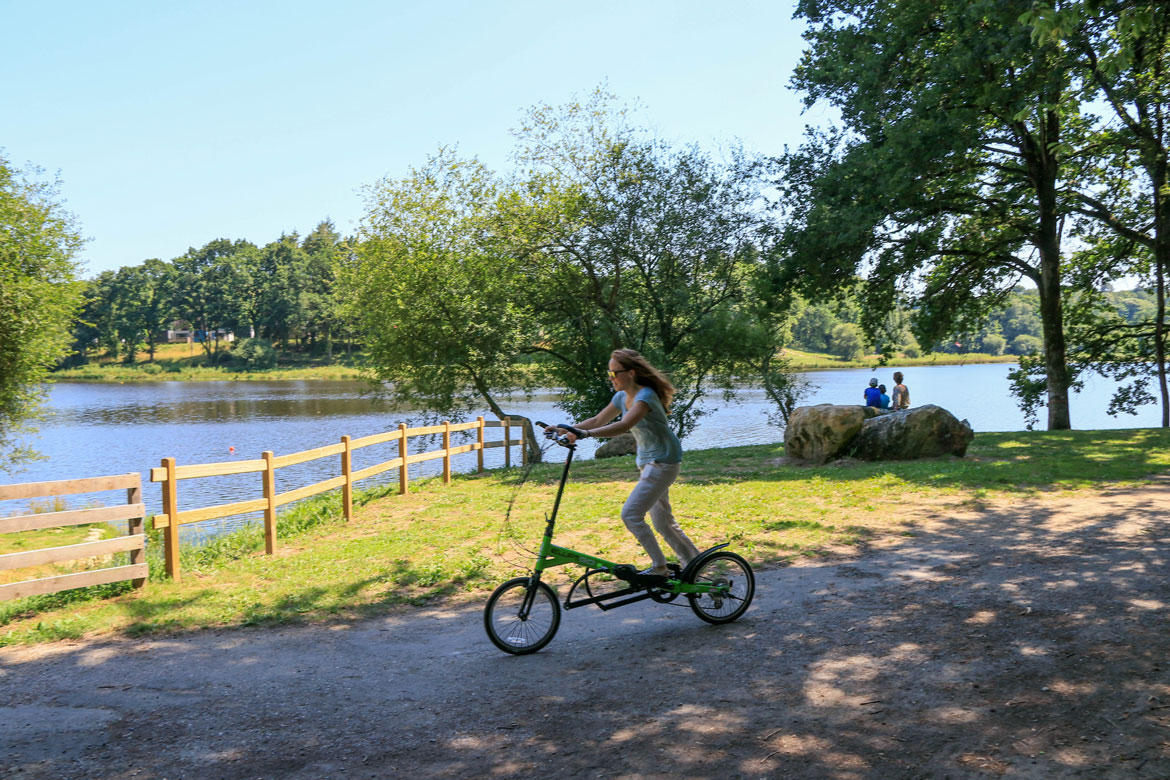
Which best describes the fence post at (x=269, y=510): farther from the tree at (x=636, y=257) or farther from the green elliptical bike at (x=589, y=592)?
the tree at (x=636, y=257)

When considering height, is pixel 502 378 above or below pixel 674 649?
above

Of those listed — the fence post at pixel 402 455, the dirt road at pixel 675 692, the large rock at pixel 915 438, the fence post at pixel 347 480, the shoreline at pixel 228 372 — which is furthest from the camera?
the shoreline at pixel 228 372

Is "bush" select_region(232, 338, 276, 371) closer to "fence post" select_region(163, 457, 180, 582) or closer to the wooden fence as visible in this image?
"fence post" select_region(163, 457, 180, 582)

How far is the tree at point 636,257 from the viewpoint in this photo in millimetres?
22484

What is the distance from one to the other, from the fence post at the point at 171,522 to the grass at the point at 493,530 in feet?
0.51

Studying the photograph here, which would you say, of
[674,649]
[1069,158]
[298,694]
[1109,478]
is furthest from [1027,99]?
[298,694]

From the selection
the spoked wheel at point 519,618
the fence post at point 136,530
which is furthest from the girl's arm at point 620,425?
the fence post at point 136,530

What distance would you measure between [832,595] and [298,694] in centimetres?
406

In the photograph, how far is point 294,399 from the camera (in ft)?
178

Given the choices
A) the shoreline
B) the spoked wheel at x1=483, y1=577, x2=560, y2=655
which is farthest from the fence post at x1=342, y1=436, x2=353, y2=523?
the shoreline

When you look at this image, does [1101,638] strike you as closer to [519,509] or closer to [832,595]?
[832,595]

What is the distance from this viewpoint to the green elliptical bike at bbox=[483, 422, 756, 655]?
18.0 feet

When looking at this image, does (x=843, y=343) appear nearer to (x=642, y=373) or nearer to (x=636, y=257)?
(x=636, y=257)

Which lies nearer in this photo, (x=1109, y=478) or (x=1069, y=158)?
(x=1109, y=478)
